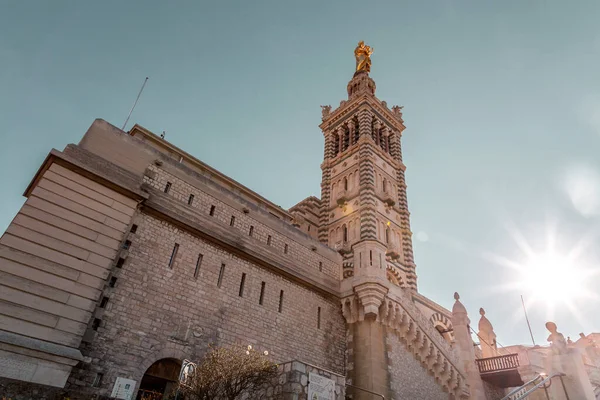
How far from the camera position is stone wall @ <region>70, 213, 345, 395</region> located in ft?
41.1

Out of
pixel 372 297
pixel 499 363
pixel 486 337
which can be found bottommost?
pixel 499 363

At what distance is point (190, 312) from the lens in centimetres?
1450

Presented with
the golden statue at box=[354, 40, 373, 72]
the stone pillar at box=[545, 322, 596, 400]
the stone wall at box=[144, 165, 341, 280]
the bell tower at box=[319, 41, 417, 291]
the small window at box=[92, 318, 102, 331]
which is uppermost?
the golden statue at box=[354, 40, 373, 72]

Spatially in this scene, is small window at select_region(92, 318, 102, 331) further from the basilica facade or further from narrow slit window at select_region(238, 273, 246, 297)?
narrow slit window at select_region(238, 273, 246, 297)

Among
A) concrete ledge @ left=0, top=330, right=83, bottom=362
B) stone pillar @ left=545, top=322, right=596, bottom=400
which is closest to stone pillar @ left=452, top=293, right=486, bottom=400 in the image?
stone pillar @ left=545, top=322, right=596, bottom=400

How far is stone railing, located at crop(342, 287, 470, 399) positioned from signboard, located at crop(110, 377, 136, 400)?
10897 mm

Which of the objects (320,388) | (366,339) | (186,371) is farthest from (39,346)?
(366,339)

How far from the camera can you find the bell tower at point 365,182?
30734mm

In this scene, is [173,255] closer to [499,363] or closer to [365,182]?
[499,363]

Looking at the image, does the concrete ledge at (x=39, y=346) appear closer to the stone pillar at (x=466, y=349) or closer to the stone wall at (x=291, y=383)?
the stone wall at (x=291, y=383)

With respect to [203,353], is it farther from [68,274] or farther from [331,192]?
[331,192]

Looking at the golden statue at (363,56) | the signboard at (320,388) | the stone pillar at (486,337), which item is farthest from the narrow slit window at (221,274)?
the golden statue at (363,56)

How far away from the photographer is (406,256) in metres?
31.9

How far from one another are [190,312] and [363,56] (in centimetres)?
4132
